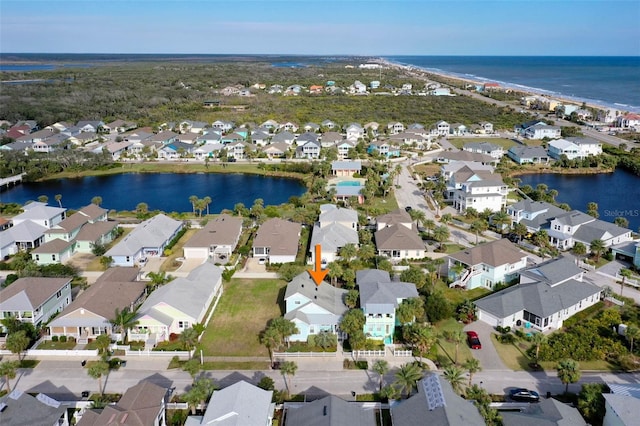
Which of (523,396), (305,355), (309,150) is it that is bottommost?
(305,355)

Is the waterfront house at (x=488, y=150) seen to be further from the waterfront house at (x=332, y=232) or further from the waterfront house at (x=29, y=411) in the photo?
the waterfront house at (x=29, y=411)

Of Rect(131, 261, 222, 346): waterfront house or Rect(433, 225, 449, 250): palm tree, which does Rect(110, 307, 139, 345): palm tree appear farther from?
Rect(433, 225, 449, 250): palm tree

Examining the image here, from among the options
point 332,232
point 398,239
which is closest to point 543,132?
point 398,239

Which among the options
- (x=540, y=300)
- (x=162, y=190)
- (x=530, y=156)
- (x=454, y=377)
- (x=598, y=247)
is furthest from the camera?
(x=530, y=156)

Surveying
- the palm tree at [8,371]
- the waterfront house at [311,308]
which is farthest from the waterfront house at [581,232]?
the palm tree at [8,371]

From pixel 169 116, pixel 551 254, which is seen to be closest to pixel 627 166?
pixel 551 254

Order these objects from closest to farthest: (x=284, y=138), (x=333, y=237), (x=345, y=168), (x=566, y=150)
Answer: (x=333, y=237), (x=345, y=168), (x=566, y=150), (x=284, y=138)

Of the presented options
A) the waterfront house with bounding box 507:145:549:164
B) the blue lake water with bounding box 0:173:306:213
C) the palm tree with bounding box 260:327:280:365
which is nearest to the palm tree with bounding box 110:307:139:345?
the palm tree with bounding box 260:327:280:365

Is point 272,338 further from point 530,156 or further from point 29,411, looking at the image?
point 530,156
